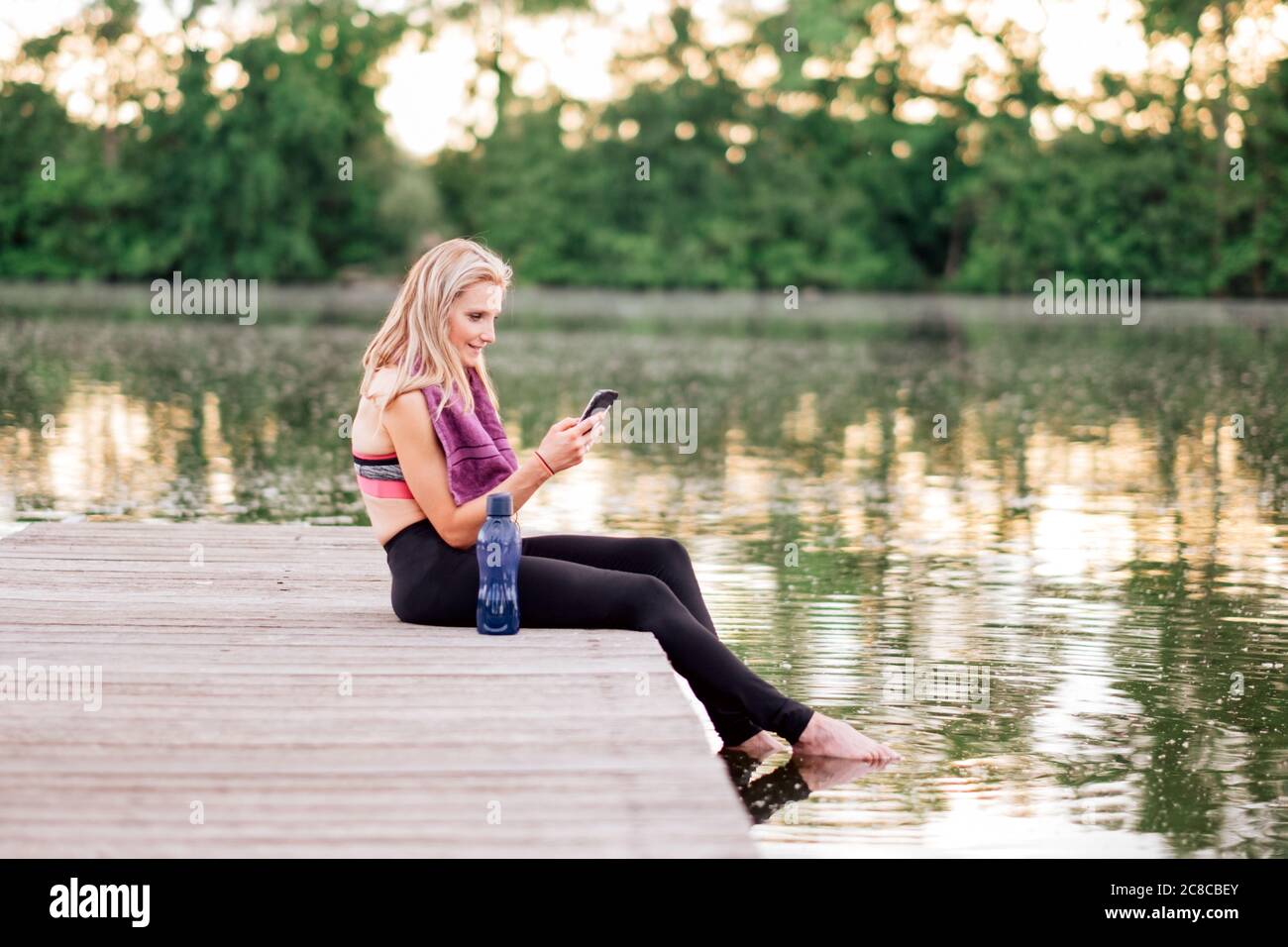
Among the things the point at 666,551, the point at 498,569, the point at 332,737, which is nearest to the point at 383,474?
the point at 498,569

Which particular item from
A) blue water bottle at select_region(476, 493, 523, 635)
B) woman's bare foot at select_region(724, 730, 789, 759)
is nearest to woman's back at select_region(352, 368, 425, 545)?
blue water bottle at select_region(476, 493, 523, 635)

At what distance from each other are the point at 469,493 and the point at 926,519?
595cm

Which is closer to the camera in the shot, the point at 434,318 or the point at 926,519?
the point at 434,318

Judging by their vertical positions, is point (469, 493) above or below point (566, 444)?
below

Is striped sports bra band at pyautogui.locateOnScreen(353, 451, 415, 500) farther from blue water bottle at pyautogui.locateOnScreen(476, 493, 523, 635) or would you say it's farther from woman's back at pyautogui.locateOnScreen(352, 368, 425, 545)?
blue water bottle at pyautogui.locateOnScreen(476, 493, 523, 635)

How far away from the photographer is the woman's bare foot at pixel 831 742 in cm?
522

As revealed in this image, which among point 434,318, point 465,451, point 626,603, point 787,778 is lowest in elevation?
point 787,778

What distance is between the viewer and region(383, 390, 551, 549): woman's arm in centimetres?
522

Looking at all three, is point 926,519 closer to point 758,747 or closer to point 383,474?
point 758,747

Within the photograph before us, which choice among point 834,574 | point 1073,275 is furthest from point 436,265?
point 1073,275

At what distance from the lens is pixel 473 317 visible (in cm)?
530

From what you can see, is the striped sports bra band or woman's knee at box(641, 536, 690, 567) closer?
the striped sports bra band
